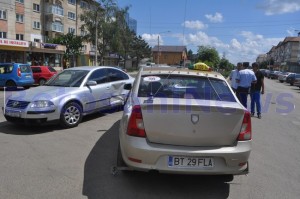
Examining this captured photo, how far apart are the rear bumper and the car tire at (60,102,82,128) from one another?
391 cm

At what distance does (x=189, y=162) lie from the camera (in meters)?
3.71

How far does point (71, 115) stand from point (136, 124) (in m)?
4.13

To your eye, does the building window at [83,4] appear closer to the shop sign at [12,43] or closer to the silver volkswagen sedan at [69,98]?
the shop sign at [12,43]

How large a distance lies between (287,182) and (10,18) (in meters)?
40.9

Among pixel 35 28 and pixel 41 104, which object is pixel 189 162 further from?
pixel 35 28

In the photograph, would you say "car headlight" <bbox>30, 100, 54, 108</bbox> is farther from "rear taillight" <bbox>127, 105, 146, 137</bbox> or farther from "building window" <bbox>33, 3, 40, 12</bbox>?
"building window" <bbox>33, 3, 40, 12</bbox>

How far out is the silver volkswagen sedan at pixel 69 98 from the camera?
22.6ft

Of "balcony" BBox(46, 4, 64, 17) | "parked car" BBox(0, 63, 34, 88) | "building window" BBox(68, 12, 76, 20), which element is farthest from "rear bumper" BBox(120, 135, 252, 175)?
"building window" BBox(68, 12, 76, 20)

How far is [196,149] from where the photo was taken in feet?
12.3

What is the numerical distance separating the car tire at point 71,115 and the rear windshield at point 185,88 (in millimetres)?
3291

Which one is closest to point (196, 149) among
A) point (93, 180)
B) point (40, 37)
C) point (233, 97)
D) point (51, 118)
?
point (233, 97)

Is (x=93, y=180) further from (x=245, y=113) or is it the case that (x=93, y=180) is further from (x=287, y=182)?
(x=287, y=182)

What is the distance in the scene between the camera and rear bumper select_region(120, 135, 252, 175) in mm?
3674

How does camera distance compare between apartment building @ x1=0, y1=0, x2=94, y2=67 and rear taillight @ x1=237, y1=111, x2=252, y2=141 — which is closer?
rear taillight @ x1=237, y1=111, x2=252, y2=141
